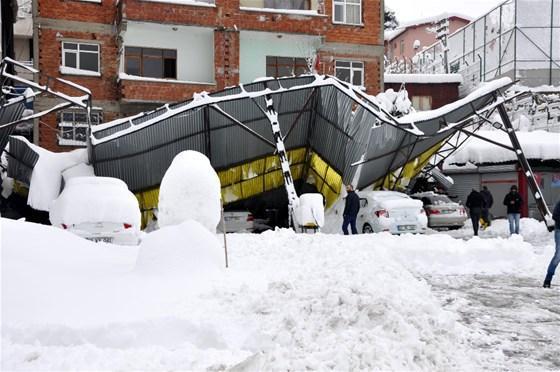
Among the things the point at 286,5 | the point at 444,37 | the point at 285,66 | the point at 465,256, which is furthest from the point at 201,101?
the point at 444,37

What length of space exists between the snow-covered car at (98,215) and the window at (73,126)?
43.4ft

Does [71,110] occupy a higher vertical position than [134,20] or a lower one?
lower

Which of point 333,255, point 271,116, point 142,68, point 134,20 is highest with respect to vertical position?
point 134,20

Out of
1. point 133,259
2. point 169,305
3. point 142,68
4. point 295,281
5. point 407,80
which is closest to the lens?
point 169,305

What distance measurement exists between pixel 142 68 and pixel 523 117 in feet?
70.3

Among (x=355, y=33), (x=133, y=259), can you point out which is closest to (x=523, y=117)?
(x=355, y=33)

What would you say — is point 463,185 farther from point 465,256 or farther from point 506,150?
point 465,256

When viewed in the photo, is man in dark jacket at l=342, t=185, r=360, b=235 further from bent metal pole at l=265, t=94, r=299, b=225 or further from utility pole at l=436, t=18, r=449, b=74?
utility pole at l=436, t=18, r=449, b=74

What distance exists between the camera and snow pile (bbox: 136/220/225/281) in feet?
23.4

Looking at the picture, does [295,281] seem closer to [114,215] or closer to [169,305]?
[169,305]

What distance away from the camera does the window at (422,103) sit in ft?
127

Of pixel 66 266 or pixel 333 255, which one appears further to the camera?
pixel 333 255

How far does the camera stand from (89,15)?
82.7 ft

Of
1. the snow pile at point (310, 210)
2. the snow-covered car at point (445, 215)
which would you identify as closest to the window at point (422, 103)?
the snow-covered car at point (445, 215)
